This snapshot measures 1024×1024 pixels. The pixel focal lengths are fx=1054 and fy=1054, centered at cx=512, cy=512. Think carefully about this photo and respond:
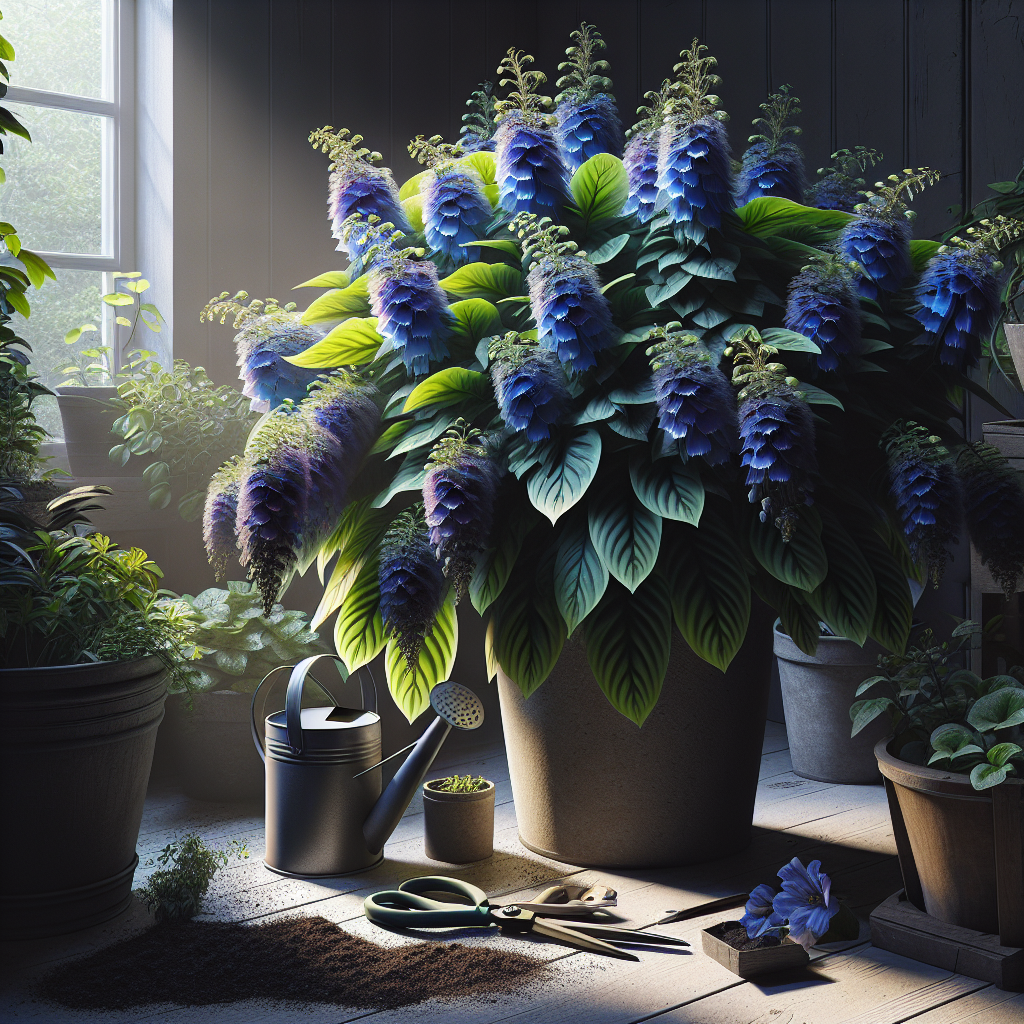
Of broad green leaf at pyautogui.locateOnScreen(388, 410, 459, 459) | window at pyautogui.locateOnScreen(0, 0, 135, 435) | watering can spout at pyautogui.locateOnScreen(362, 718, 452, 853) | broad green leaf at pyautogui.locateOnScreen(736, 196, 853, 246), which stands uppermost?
window at pyautogui.locateOnScreen(0, 0, 135, 435)

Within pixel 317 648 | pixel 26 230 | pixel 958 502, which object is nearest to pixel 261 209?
pixel 26 230

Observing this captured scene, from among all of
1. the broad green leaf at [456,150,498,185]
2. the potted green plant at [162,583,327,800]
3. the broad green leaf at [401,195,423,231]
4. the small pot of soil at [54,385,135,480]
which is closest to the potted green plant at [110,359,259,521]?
the small pot of soil at [54,385,135,480]

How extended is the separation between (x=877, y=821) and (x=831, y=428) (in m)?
0.81

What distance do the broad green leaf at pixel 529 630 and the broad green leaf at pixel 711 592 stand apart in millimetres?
180

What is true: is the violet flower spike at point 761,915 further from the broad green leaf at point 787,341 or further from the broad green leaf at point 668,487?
the broad green leaf at point 787,341

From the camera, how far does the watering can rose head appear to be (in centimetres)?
141

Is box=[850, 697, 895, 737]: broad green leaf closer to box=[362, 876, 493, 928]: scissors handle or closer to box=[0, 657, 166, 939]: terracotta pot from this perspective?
box=[362, 876, 493, 928]: scissors handle

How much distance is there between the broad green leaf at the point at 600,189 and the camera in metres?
1.68

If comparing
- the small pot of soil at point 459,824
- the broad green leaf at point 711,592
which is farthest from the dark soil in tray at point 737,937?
the small pot of soil at point 459,824

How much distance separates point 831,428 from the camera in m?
1.62

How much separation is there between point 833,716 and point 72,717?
1.49m

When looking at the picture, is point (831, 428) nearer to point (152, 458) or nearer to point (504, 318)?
point (504, 318)

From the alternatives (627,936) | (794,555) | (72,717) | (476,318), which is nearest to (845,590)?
(794,555)

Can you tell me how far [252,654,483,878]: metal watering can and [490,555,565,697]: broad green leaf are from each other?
0.51ft
